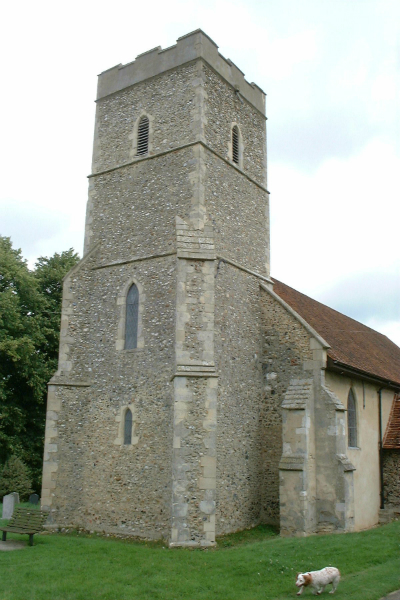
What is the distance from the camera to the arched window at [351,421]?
17859 millimetres

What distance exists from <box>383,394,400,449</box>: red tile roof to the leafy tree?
1372 cm

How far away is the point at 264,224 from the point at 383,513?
10282 millimetres

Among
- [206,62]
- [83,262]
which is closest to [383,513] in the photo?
[83,262]

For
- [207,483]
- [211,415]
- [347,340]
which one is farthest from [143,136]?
[207,483]

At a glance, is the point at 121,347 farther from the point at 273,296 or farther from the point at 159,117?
the point at 159,117

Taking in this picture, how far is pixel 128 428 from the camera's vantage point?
15.4m

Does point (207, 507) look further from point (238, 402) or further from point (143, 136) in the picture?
point (143, 136)

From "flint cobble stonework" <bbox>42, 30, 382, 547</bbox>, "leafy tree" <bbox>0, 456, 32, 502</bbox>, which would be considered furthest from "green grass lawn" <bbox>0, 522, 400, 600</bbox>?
"leafy tree" <bbox>0, 456, 32, 502</bbox>

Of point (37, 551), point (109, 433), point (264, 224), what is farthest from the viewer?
point (264, 224)

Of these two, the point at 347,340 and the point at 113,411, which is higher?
the point at 347,340

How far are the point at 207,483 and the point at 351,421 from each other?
6635 millimetres

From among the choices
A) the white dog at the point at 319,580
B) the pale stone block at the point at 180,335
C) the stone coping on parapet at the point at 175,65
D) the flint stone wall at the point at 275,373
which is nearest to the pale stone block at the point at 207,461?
the pale stone block at the point at 180,335

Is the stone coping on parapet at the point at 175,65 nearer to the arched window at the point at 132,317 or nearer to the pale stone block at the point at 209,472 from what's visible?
the arched window at the point at 132,317

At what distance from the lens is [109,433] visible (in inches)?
617
